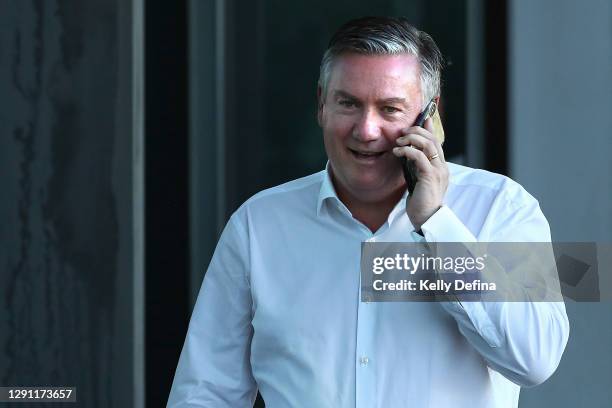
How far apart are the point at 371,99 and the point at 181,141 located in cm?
243

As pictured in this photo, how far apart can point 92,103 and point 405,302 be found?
1314mm

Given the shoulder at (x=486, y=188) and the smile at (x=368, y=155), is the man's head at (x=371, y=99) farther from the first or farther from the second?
the shoulder at (x=486, y=188)

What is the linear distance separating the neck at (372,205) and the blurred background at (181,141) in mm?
888

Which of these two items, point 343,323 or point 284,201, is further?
point 284,201

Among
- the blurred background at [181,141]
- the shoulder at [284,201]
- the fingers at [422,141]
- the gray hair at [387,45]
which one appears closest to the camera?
the fingers at [422,141]

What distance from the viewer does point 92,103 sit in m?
3.62

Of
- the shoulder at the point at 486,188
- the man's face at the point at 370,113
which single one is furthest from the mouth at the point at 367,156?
the shoulder at the point at 486,188

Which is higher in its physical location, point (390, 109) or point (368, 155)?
point (390, 109)

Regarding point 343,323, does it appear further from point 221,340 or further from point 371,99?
point 371,99

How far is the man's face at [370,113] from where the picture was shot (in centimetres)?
287

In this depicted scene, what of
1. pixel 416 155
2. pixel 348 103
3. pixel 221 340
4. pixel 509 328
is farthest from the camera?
pixel 221 340

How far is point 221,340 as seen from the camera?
3.00 meters

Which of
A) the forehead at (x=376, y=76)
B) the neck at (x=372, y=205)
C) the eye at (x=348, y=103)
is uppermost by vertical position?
the forehead at (x=376, y=76)

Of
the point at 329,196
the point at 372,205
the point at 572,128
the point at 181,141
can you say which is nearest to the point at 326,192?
the point at 329,196
